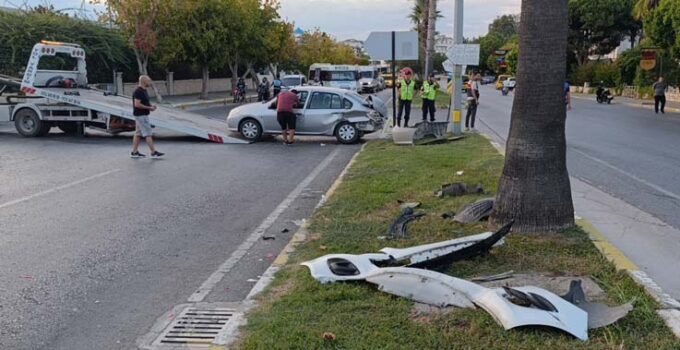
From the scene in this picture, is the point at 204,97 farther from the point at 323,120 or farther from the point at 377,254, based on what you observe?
the point at 377,254

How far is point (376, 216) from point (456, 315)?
133 inches

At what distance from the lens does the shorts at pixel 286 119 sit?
58.0 feet

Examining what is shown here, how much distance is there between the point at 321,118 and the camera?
1823 centimetres

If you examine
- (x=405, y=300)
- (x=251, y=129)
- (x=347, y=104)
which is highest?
(x=347, y=104)

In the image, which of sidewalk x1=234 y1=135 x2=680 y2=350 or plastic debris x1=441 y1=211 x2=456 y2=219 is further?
plastic debris x1=441 y1=211 x2=456 y2=219

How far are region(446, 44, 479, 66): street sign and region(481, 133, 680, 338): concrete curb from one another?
10.9 meters

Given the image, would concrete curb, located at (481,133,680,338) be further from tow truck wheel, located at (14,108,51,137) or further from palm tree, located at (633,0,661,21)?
palm tree, located at (633,0,661,21)

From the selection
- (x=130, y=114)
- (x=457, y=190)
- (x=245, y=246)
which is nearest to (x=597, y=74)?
(x=130, y=114)

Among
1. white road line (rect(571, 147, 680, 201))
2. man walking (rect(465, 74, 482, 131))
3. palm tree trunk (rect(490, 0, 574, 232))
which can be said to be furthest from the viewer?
man walking (rect(465, 74, 482, 131))

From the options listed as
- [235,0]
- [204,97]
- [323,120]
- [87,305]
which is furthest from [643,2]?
[87,305]

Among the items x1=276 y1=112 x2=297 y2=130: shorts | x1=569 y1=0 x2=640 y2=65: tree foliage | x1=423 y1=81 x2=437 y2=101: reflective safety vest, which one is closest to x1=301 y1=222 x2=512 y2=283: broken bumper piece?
x1=276 y1=112 x2=297 y2=130: shorts

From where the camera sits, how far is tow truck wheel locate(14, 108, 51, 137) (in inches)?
750

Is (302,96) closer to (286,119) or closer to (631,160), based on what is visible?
(286,119)

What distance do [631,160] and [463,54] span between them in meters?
5.45
